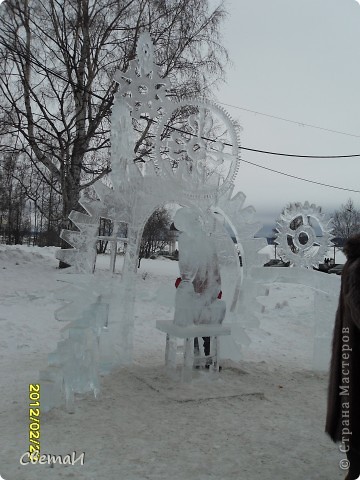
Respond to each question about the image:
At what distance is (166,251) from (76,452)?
2078 cm

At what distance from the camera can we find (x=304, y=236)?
7055 mm

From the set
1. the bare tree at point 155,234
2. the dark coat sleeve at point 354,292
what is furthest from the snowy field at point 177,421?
the bare tree at point 155,234

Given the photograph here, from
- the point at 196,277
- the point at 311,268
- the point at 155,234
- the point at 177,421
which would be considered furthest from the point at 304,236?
the point at 155,234

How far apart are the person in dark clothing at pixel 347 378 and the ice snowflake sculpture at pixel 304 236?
390cm

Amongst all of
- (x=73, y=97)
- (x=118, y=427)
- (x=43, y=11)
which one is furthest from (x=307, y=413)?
(x=43, y=11)

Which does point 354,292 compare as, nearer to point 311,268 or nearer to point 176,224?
point 176,224

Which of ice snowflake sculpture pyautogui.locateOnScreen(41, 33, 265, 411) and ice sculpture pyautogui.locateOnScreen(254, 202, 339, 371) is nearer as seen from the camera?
ice snowflake sculpture pyautogui.locateOnScreen(41, 33, 265, 411)

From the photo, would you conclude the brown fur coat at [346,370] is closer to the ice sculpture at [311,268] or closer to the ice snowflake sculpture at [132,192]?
the ice snowflake sculpture at [132,192]

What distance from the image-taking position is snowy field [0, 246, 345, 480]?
Result: 3.38 meters
